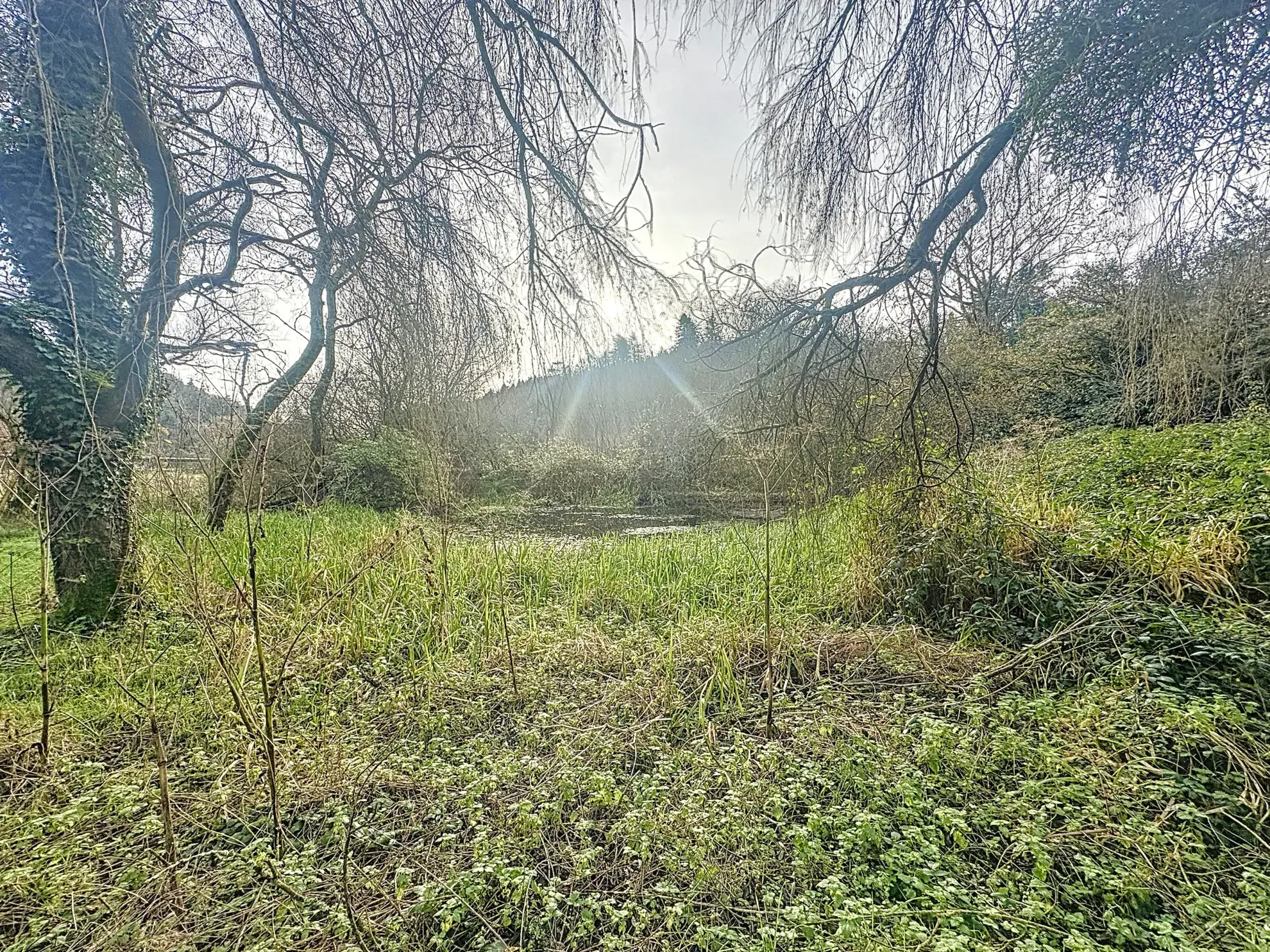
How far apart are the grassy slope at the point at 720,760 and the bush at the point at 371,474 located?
565 centimetres

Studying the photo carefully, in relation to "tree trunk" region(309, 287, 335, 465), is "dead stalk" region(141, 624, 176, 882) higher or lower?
lower

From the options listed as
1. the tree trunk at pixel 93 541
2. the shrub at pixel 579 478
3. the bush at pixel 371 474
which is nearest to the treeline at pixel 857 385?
the tree trunk at pixel 93 541

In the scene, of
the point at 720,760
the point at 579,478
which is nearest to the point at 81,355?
the point at 720,760

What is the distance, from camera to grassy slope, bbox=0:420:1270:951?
1.37 m

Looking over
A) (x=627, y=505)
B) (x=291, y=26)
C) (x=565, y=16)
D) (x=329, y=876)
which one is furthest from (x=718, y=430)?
(x=627, y=505)

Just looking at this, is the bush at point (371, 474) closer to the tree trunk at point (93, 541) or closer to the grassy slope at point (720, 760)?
the tree trunk at point (93, 541)

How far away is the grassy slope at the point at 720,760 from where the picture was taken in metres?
1.37

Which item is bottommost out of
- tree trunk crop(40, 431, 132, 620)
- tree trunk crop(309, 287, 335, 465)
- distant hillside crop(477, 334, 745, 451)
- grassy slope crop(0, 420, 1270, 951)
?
grassy slope crop(0, 420, 1270, 951)

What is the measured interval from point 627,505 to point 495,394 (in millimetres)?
9707

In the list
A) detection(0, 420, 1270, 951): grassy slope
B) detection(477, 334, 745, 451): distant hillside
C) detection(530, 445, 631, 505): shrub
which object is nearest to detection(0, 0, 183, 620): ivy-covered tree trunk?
detection(0, 420, 1270, 951): grassy slope

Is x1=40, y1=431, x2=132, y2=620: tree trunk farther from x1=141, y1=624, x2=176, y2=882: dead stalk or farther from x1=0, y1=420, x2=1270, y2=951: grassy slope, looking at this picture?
x1=141, y1=624, x2=176, y2=882: dead stalk

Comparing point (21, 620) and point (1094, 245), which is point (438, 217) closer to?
point (1094, 245)

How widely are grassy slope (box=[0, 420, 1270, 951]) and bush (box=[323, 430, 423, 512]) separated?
18.5 feet

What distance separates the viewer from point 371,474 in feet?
31.7
